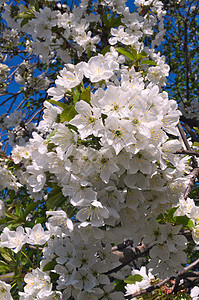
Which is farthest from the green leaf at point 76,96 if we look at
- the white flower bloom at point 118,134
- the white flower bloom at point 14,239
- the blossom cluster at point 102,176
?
the white flower bloom at point 14,239

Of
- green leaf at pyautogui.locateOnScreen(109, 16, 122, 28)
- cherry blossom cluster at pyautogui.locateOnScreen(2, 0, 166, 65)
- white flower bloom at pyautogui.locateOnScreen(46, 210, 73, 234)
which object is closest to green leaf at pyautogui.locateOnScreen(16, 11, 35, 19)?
cherry blossom cluster at pyautogui.locateOnScreen(2, 0, 166, 65)

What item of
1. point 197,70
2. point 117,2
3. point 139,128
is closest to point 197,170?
point 139,128

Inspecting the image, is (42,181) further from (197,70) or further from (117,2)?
(197,70)

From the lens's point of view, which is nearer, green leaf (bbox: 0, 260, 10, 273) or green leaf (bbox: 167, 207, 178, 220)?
green leaf (bbox: 167, 207, 178, 220)

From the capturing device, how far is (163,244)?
1.44m

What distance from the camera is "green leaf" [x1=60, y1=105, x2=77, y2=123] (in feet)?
4.01

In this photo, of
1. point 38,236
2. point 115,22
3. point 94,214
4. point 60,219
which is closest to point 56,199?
point 60,219

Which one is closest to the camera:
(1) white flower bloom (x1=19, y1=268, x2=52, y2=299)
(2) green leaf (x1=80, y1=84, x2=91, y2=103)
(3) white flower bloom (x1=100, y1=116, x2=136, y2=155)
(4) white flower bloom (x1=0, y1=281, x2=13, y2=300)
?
(3) white flower bloom (x1=100, y1=116, x2=136, y2=155)

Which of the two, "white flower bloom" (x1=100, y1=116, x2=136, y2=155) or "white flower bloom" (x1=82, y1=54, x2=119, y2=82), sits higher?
"white flower bloom" (x1=82, y1=54, x2=119, y2=82)

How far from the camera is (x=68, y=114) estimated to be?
4.07 ft

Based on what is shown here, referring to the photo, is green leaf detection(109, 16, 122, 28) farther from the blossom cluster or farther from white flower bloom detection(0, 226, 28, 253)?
white flower bloom detection(0, 226, 28, 253)

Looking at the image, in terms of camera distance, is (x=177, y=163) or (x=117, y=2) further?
(x=117, y=2)

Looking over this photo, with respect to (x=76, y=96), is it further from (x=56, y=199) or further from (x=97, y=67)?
(x=56, y=199)

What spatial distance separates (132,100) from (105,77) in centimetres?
20
